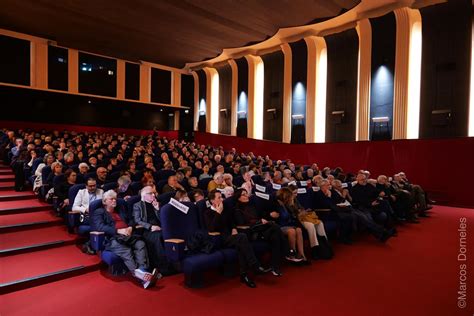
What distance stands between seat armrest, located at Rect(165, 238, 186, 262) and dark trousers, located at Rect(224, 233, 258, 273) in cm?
52

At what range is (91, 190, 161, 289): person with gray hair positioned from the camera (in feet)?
9.67

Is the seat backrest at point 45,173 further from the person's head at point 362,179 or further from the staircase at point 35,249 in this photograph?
the person's head at point 362,179

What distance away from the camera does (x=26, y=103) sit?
13.4 m

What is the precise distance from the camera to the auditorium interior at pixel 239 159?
300 cm

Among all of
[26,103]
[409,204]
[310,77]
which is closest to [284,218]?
[409,204]

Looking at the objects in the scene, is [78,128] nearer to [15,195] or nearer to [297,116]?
[297,116]

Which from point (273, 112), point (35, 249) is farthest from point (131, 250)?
point (273, 112)

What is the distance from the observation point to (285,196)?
4.14m

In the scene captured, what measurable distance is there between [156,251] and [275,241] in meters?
1.26

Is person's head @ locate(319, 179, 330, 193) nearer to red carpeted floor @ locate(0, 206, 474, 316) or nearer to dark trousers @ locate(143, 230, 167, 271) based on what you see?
red carpeted floor @ locate(0, 206, 474, 316)

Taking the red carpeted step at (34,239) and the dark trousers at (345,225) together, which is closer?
the red carpeted step at (34,239)

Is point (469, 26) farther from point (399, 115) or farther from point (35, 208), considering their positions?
point (35, 208)

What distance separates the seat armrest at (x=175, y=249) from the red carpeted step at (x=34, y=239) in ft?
4.90

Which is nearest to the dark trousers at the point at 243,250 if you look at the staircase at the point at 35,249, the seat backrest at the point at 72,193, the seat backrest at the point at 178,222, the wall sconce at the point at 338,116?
the seat backrest at the point at 178,222
